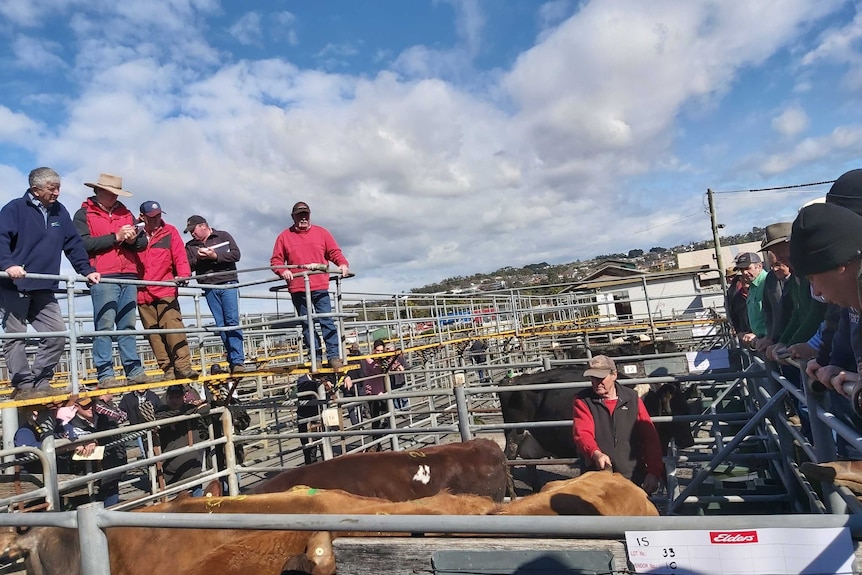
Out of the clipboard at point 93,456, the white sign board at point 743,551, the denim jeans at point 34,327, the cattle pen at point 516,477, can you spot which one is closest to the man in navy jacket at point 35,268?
the denim jeans at point 34,327

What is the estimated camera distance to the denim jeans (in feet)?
14.5

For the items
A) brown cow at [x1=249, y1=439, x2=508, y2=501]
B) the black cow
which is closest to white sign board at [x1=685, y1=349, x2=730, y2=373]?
the black cow

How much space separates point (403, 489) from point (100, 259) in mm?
3880

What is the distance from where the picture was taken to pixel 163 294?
19.8 feet

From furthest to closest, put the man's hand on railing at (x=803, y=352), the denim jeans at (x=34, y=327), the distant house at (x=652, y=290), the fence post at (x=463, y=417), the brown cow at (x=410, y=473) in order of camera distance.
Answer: the distant house at (x=652, y=290) → the fence post at (x=463, y=417) → the denim jeans at (x=34, y=327) → the brown cow at (x=410, y=473) → the man's hand on railing at (x=803, y=352)

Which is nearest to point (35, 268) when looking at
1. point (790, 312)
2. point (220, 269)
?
point (220, 269)

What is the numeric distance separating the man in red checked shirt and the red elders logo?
2.65 meters

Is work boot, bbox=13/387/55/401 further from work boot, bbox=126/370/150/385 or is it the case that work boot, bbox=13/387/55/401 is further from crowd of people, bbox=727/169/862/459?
crowd of people, bbox=727/169/862/459

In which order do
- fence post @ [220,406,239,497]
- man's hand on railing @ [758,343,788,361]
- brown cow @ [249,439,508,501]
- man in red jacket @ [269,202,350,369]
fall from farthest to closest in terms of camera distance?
man in red jacket @ [269,202,350,369] < fence post @ [220,406,239,497] < brown cow @ [249,439,508,501] < man's hand on railing @ [758,343,788,361]

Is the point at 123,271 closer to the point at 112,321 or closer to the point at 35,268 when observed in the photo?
the point at 112,321

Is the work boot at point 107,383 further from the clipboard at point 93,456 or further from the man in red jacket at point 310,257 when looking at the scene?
the man in red jacket at point 310,257

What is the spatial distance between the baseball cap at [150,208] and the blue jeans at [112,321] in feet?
2.91

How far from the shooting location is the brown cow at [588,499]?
2.85m

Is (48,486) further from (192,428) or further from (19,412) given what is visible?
(192,428)
